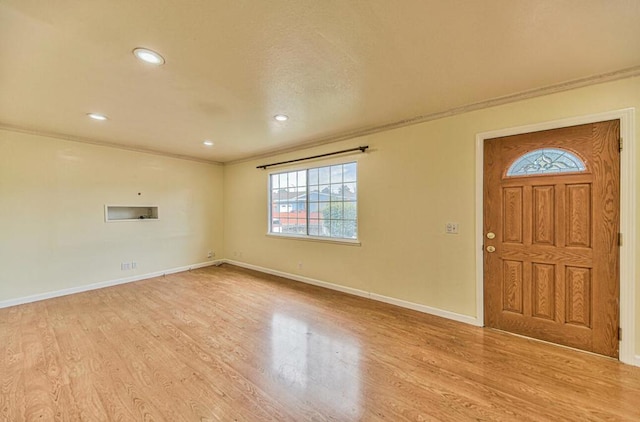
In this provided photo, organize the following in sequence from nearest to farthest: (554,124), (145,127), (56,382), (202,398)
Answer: (202,398) → (56,382) → (554,124) → (145,127)

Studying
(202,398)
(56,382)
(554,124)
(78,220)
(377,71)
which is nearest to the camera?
(202,398)

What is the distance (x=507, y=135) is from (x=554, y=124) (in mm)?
363

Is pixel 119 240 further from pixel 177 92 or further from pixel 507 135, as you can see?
pixel 507 135

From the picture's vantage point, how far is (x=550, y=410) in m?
1.68

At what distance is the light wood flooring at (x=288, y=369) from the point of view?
66.9 inches

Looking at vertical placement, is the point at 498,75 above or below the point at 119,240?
above

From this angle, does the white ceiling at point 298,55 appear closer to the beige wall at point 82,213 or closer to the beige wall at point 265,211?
the beige wall at point 265,211

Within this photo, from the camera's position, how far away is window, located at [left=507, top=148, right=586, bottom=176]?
2383mm

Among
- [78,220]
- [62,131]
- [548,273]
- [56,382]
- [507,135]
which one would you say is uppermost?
[62,131]

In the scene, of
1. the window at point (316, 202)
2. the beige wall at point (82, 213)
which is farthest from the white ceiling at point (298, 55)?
the window at point (316, 202)

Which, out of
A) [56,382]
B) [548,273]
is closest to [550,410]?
[548,273]

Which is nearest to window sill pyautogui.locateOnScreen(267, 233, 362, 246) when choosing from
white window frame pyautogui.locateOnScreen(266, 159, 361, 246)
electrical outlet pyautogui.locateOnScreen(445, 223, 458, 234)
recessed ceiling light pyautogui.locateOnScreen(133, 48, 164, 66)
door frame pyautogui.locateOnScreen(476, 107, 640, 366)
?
white window frame pyautogui.locateOnScreen(266, 159, 361, 246)

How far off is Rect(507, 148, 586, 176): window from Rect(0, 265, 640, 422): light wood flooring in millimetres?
1667

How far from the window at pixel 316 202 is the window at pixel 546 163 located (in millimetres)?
1976
